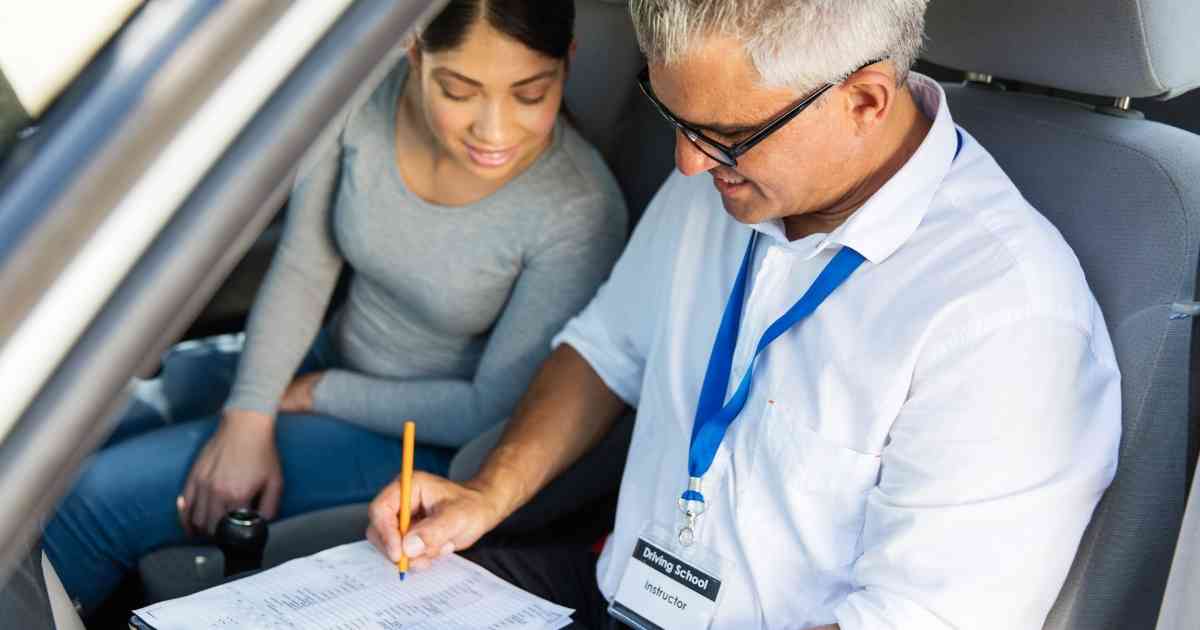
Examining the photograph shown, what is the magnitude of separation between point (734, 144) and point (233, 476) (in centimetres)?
102

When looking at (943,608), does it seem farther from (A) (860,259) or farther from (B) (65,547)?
(B) (65,547)

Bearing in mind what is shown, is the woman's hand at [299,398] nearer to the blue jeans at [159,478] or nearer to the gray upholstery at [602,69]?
the blue jeans at [159,478]

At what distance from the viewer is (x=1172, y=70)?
→ 1.29m

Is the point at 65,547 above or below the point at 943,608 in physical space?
below

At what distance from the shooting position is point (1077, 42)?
53.6 inches

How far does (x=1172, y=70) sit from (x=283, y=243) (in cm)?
136

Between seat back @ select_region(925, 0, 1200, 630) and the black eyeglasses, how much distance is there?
280 millimetres

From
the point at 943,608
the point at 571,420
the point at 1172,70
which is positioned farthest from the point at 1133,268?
the point at 571,420

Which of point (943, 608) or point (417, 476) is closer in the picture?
point (943, 608)

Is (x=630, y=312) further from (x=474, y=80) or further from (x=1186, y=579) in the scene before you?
(x=1186, y=579)

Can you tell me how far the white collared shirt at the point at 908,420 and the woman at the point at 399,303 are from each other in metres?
0.40

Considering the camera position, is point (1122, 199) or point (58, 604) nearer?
point (58, 604)

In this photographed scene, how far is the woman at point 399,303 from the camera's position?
1.84 m

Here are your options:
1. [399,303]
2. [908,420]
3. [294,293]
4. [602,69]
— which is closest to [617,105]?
[602,69]
